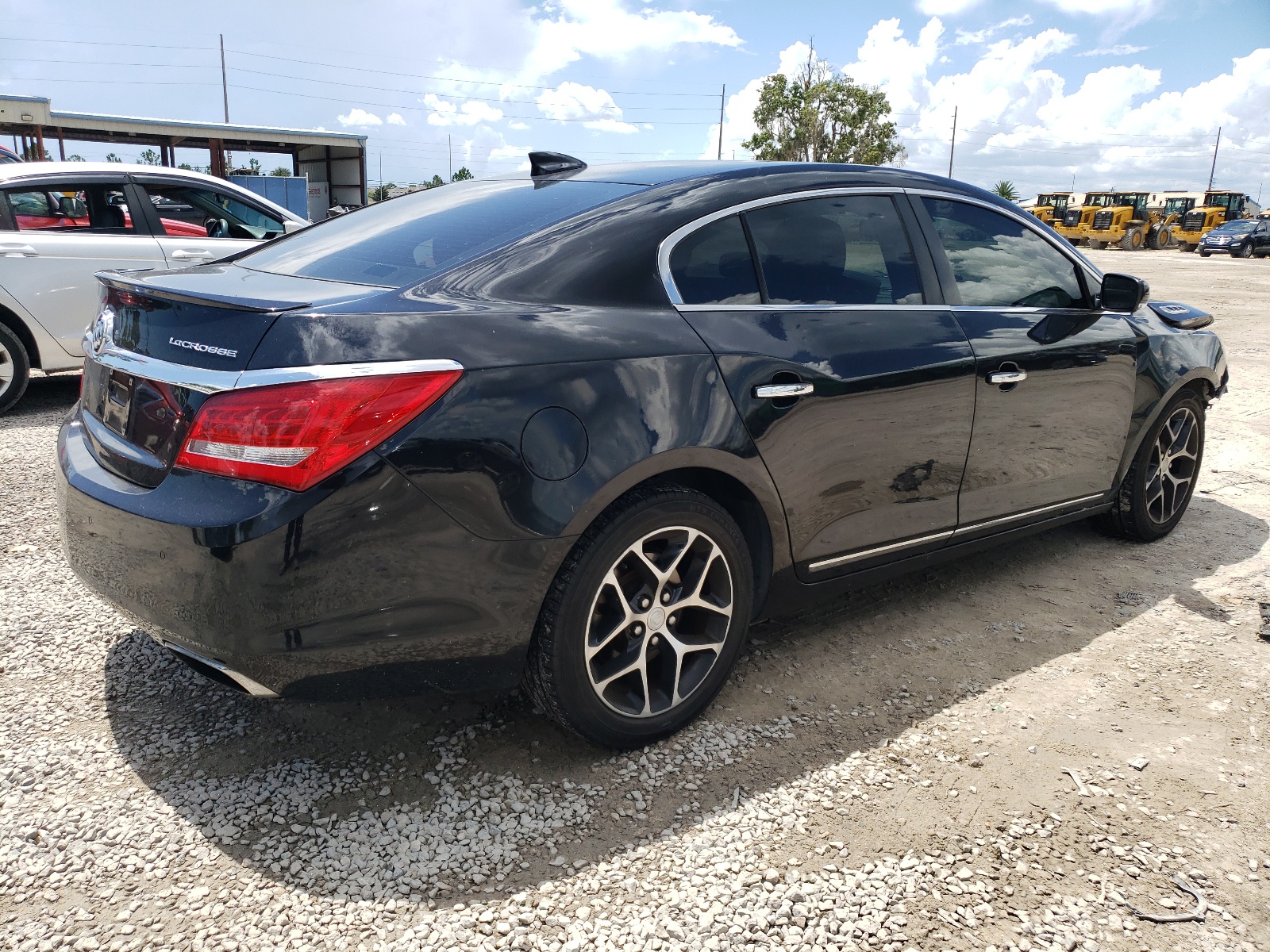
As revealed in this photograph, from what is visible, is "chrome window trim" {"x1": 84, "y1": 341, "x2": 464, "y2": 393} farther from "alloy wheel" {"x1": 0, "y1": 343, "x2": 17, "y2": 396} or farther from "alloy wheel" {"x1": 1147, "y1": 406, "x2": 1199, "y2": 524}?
"alloy wheel" {"x1": 0, "y1": 343, "x2": 17, "y2": 396}

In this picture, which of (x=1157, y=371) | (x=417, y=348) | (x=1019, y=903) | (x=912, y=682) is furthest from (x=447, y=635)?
(x=1157, y=371)

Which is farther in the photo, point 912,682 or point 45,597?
point 45,597

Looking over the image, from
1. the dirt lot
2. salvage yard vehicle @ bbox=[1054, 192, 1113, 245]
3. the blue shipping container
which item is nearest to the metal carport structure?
the blue shipping container

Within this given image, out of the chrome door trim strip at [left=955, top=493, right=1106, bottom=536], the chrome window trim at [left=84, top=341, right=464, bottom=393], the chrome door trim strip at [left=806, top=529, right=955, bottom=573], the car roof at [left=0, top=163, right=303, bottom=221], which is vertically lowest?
the chrome door trim strip at [left=955, top=493, right=1106, bottom=536]

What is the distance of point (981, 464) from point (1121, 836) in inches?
55.6

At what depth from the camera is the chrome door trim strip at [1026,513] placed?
3.56 meters

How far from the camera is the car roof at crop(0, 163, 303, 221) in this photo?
6399 mm

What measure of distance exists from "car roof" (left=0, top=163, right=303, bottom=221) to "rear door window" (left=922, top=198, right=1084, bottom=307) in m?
5.52

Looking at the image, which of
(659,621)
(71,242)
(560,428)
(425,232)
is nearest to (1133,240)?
(71,242)

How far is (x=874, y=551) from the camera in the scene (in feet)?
10.6

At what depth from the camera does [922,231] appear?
3.39 metres

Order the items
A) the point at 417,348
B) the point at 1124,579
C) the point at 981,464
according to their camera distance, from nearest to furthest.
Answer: the point at 417,348, the point at 981,464, the point at 1124,579

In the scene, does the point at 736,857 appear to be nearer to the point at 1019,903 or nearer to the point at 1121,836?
the point at 1019,903

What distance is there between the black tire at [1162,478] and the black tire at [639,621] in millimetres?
2539
